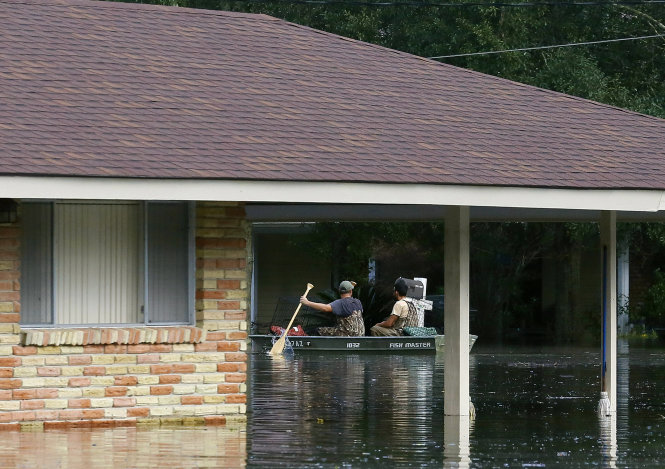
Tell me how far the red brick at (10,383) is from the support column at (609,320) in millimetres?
6291

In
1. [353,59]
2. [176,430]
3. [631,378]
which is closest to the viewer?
[176,430]

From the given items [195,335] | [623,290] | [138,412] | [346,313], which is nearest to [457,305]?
[195,335]

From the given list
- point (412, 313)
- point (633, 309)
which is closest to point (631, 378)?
point (412, 313)

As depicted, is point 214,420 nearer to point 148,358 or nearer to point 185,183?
point 148,358

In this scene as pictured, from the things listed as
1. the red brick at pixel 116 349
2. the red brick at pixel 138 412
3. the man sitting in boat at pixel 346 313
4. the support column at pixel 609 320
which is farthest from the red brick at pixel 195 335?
the man sitting in boat at pixel 346 313

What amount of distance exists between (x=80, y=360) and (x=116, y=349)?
0.36m

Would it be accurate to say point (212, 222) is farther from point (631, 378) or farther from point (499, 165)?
point (631, 378)

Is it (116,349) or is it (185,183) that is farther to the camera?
(116,349)

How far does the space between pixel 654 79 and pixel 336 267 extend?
8.60 metres

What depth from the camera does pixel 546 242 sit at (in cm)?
3406

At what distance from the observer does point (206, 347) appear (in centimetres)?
1398

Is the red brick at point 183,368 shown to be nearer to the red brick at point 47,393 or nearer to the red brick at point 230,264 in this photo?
the red brick at point 230,264

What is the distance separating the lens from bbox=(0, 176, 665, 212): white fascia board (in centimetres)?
1217

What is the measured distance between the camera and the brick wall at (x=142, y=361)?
13.3 meters
